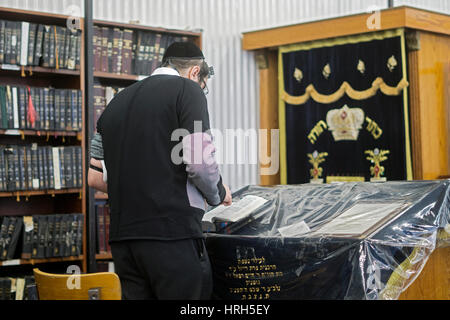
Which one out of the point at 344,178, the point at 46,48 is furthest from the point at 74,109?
the point at 344,178

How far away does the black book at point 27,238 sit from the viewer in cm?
390

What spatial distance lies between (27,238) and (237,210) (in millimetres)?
2048

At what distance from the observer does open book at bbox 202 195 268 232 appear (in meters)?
2.30

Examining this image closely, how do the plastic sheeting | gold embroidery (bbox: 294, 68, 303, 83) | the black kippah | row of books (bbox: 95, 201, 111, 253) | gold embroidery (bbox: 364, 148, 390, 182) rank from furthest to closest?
gold embroidery (bbox: 294, 68, 303, 83) < gold embroidery (bbox: 364, 148, 390, 182) < row of books (bbox: 95, 201, 111, 253) < the black kippah < the plastic sheeting

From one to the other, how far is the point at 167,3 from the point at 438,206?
137 inches

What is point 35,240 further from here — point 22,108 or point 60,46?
point 60,46

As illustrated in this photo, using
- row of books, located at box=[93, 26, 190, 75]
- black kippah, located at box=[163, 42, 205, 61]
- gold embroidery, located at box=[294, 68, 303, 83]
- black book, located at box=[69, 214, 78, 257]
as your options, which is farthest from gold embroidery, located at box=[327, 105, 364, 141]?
black kippah, located at box=[163, 42, 205, 61]

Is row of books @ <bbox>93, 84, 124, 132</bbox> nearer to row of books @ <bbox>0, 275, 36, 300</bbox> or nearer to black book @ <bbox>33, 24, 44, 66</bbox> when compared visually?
black book @ <bbox>33, 24, 44, 66</bbox>

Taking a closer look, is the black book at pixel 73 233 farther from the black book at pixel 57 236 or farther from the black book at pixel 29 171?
the black book at pixel 29 171

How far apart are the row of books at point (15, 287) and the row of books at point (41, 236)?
0.14 metres

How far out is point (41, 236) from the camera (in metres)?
3.95

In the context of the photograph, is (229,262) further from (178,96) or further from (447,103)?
(447,103)

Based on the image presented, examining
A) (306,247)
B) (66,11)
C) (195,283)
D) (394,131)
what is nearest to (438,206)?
(306,247)

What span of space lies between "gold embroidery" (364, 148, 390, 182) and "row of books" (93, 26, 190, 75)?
1.74 meters
